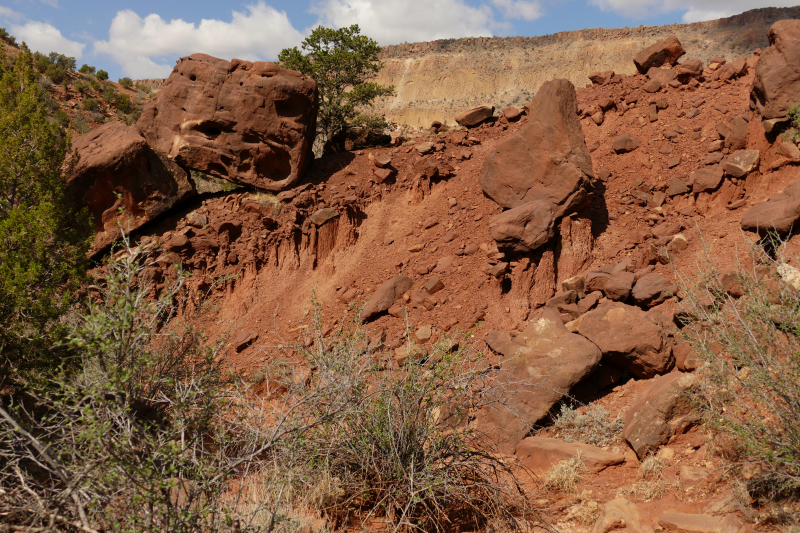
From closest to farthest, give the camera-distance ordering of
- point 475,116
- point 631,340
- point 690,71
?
point 631,340, point 690,71, point 475,116

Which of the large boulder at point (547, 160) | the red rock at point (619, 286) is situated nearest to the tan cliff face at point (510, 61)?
the large boulder at point (547, 160)

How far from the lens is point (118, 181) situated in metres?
10.2

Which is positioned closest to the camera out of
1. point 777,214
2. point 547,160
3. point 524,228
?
point 777,214

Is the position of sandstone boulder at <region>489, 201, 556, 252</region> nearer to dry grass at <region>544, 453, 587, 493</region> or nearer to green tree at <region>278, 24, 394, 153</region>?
dry grass at <region>544, 453, 587, 493</region>

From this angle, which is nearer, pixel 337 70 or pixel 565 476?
pixel 565 476

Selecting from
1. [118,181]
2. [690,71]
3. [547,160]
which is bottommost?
[118,181]

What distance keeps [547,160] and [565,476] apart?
5427 mm

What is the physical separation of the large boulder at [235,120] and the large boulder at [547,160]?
4336mm

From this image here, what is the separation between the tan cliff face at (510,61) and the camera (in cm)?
4100

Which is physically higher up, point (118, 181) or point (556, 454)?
point (118, 181)

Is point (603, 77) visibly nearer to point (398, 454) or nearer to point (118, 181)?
point (118, 181)

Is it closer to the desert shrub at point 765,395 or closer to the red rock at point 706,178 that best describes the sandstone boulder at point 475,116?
the red rock at point 706,178

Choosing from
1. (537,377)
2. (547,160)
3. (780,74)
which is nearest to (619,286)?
(537,377)

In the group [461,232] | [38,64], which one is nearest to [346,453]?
[461,232]
